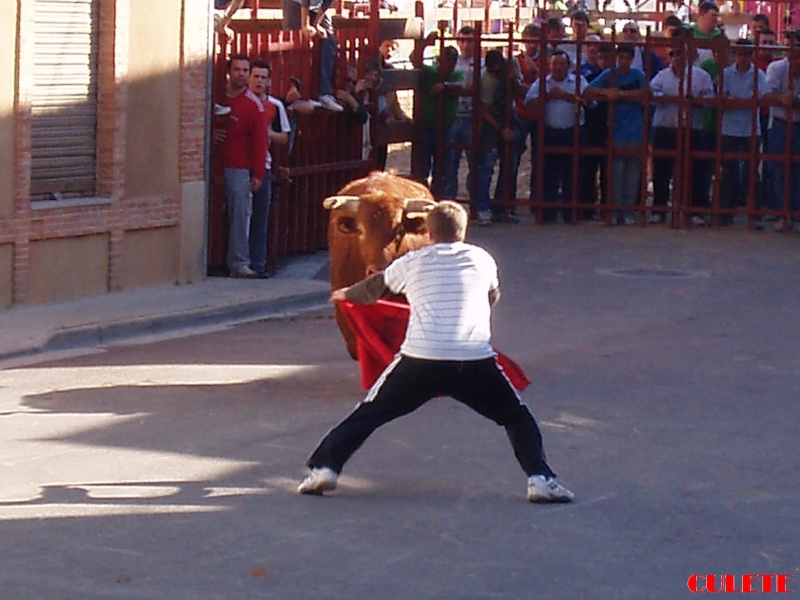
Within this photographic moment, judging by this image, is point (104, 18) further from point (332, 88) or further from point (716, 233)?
point (716, 233)

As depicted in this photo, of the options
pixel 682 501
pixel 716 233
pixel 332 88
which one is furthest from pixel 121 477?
pixel 716 233

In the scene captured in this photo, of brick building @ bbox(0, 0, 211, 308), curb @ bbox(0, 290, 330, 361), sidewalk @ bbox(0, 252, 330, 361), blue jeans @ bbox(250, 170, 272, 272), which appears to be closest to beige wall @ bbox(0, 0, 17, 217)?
brick building @ bbox(0, 0, 211, 308)

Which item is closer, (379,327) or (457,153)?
(379,327)

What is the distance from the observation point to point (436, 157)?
21.6 meters

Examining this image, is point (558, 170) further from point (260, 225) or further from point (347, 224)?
point (347, 224)

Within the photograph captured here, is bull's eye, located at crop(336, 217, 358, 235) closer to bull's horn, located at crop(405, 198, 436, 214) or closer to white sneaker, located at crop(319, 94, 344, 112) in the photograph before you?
bull's horn, located at crop(405, 198, 436, 214)

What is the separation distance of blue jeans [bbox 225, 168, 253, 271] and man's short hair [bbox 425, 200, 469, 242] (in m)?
8.11

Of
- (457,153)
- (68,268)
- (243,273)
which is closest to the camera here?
(68,268)

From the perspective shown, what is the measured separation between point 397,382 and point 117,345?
5.38m

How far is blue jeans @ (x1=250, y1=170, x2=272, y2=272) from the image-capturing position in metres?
16.4

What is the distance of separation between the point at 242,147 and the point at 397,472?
7.90 m

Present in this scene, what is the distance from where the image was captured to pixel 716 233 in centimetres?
2075

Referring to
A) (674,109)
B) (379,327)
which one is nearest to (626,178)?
(674,109)

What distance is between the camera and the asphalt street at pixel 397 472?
6730 millimetres
